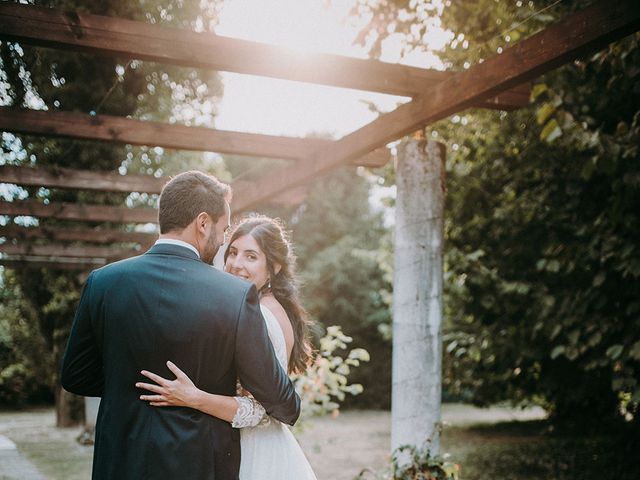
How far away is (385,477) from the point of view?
4121 mm

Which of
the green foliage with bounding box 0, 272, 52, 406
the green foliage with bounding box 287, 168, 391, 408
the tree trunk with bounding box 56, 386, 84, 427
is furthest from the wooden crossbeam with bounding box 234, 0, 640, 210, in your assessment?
the green foliage with bounding box 287, 168, 391, 408

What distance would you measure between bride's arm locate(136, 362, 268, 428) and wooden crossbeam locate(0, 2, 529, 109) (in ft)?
6.04

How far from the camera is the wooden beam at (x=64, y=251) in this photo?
943 cm

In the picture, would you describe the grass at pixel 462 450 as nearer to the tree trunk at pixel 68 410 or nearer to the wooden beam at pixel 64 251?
the tree trunk at pixel 68 410

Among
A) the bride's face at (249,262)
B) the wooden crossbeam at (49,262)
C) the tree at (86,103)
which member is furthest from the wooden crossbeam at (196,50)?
the wooden crossbeam at (49,262)

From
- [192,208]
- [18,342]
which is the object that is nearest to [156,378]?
[192,208]

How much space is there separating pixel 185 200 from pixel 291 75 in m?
1.61

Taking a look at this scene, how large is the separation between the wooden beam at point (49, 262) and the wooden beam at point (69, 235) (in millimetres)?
2168

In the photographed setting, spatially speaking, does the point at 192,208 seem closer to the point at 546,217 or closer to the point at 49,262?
the point at 546,217

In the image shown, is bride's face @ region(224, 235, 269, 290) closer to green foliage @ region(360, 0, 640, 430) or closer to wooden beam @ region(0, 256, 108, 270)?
green foliage @ region(360, 0, 640, 430)

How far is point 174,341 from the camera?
2.12 metres

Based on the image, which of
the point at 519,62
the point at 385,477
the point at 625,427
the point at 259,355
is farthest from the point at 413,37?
the point at 625,427

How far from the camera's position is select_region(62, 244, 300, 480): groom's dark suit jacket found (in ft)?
6.91

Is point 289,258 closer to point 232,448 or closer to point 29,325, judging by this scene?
point 232,448
